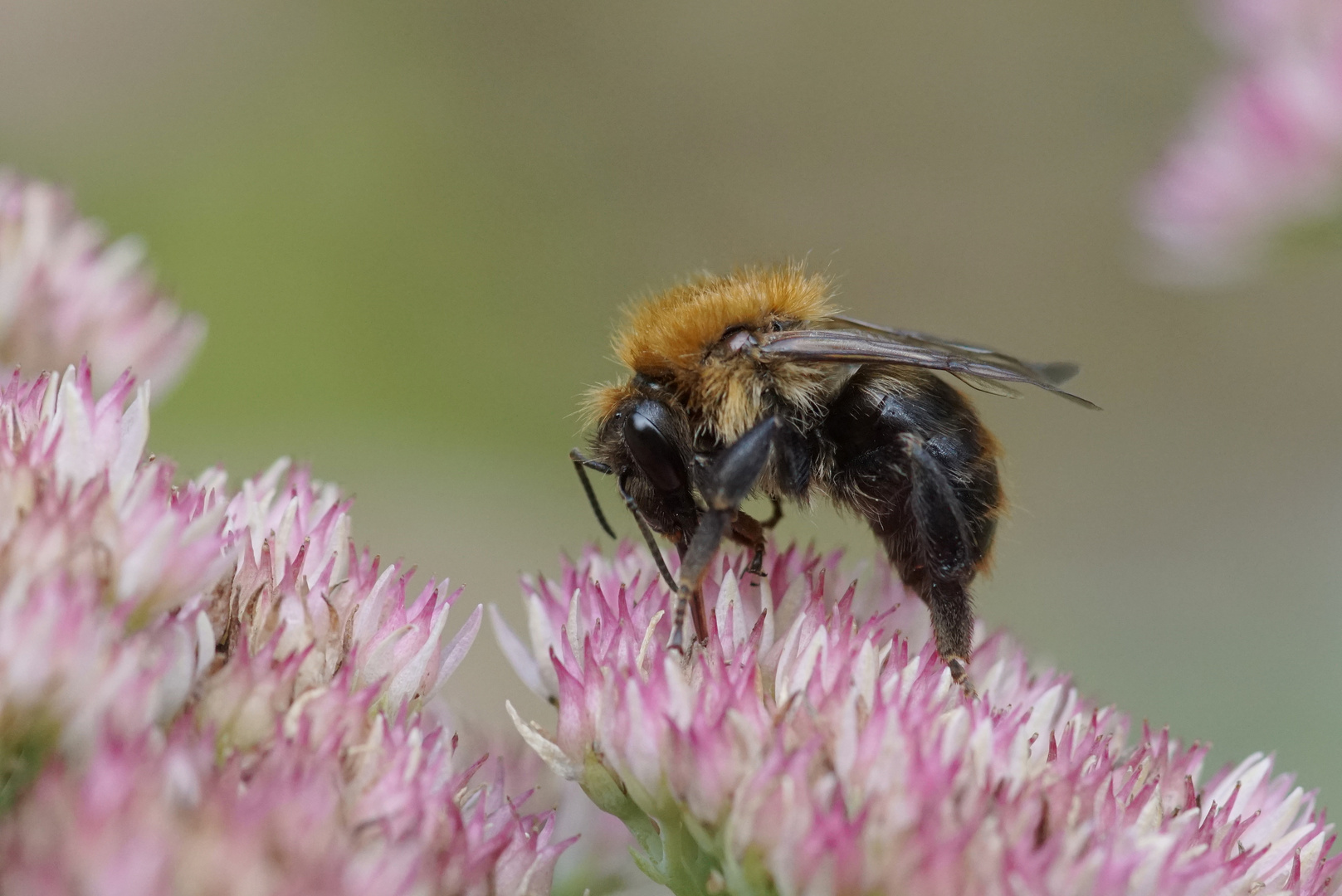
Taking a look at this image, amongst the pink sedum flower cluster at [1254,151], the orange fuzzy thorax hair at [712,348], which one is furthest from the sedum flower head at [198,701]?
the pink sedum flower cluster at [1254,151]

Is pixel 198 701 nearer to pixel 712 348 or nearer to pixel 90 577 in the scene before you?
pixel 90 577

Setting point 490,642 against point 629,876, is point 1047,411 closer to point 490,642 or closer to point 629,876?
point 490,642

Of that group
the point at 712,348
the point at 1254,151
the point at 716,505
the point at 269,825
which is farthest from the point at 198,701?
the point at 1254,151

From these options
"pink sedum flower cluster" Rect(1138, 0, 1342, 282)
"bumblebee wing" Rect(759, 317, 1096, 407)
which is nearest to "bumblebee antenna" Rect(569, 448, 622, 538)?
"bumblebee wing" Rect(759, 317, 1096, 407)

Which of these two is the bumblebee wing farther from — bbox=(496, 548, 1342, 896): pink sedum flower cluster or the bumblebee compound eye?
bbox=(496, 548, 1342, 896): pink sedum flower cluster

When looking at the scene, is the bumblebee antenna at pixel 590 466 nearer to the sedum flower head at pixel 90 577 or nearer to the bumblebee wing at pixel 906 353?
the bumblebee wing at pixel 906 353

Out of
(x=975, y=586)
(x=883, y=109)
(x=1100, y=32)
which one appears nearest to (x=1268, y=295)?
(x=1100, y=32)
